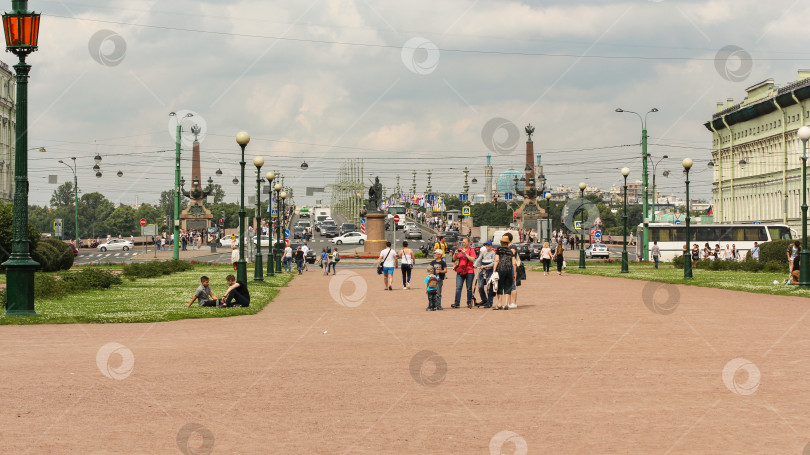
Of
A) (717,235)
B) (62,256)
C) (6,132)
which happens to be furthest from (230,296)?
(6,132)

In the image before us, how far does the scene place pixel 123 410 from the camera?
30.2 ft

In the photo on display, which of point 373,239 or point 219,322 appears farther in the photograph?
point 373,239

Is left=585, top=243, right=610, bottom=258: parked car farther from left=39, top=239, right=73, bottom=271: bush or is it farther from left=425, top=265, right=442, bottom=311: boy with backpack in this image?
left=425, top=265, right=442, bottom=311: boy with backpack

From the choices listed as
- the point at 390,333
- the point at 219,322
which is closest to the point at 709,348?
the point at 390,333

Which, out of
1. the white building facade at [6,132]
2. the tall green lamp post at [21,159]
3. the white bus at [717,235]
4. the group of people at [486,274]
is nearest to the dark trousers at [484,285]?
the group of people at [486,274]

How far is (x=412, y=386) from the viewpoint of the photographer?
10656mm

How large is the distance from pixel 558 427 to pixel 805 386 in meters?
3.56

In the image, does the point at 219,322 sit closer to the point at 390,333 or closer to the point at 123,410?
the point at 390,333

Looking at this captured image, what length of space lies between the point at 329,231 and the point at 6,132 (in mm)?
38681

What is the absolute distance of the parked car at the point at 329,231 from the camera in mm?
116175

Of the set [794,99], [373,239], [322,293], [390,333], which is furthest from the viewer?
[794,99]

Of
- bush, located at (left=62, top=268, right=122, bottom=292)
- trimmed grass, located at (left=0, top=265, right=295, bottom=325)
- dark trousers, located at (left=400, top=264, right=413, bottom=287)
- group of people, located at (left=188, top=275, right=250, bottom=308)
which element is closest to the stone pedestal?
dark trousers, located at (left=400, top=264, right=413, bottom=287)

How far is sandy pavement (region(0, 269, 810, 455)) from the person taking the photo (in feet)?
25.8

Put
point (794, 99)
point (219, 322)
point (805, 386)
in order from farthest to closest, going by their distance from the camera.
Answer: point (794, 99), point (219, 322), point (805, 386)
